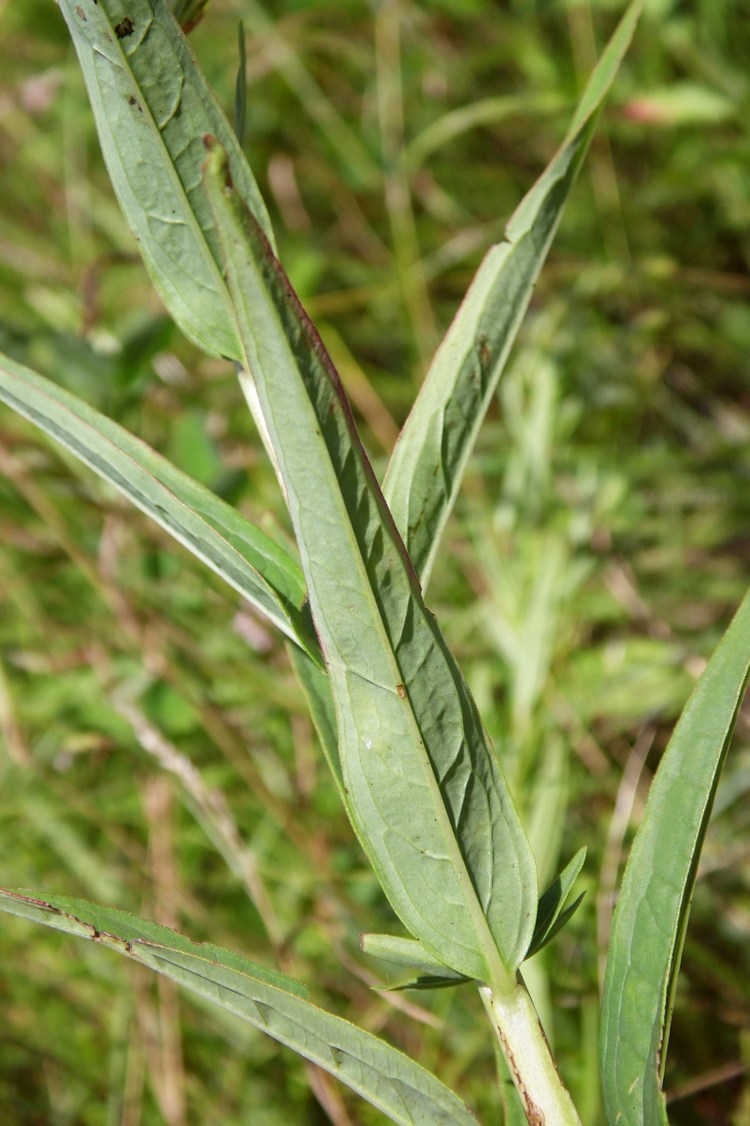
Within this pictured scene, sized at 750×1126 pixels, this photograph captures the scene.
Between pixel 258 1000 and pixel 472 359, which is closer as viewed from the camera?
pixel 258 1000

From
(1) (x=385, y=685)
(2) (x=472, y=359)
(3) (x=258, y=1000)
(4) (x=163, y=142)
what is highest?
(4) (x=163, y=142)

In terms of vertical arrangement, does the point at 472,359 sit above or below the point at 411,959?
above

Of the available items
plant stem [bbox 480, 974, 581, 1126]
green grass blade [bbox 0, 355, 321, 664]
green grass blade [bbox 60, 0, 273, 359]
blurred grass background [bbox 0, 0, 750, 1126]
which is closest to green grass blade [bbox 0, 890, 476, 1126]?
plant stem [bbox 480, 974, 581, 1126]

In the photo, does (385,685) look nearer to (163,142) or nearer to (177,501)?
(177,501)

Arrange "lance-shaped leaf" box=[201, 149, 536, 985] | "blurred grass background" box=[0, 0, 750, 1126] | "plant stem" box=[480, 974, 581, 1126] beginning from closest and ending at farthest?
"lance-shaped leaf" box=[201, 149, 536, 985], "plant stem" box=[480, 974, 581, 1126], "blurred grass background" box=[0, 0, 750, 1126]

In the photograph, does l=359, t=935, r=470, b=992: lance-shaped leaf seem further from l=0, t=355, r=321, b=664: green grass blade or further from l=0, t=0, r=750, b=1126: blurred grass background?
l=0, t=0, r=750, b=1126: blurred grass background

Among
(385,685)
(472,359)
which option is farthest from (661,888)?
(472,359)

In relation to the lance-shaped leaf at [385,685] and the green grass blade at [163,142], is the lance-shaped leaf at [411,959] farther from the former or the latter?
the green grass blade at [163,142]
